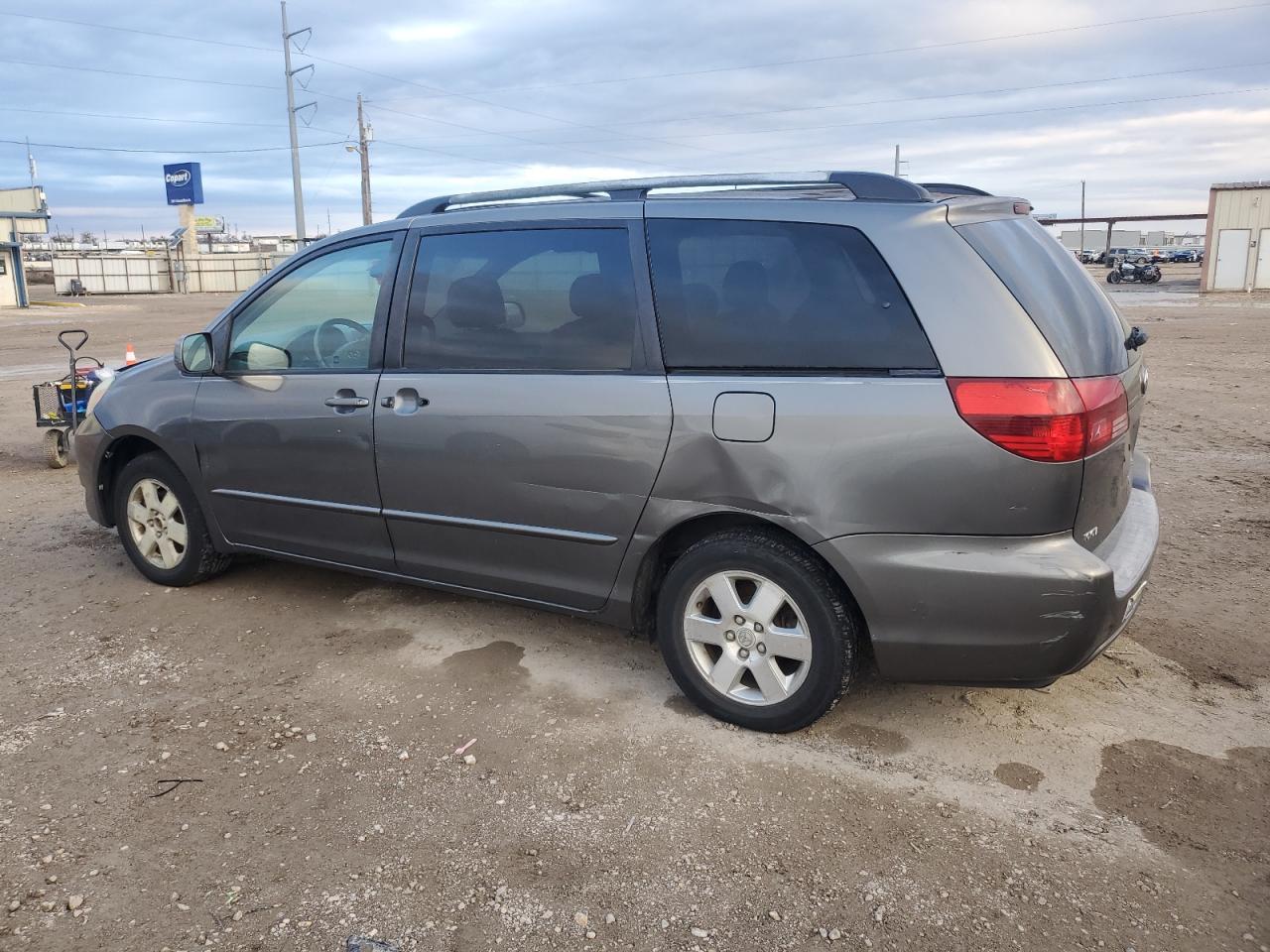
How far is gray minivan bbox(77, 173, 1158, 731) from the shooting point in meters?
3.02

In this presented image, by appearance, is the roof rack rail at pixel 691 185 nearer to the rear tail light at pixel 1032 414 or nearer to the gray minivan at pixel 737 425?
the gray minivan at pixel 737 425

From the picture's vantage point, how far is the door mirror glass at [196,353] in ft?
15.6

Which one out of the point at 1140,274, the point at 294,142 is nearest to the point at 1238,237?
the point at 1140,274

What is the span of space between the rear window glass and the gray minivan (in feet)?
0.05

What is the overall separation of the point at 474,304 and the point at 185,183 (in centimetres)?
6611

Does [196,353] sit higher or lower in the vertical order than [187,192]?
lower

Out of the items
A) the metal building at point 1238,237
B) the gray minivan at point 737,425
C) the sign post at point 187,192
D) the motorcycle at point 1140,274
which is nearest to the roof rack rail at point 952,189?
the gray minivan at point 737,425

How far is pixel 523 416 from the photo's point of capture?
147 inches

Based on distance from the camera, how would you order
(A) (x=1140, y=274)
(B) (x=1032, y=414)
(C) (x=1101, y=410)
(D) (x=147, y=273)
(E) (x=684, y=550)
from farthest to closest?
(D) (x=147, y=273) < (A) (x=1140, y=274) < (E) (x=684, y=550) < (C) (x=1101, y=410) < (B) (x=1032, y=414)

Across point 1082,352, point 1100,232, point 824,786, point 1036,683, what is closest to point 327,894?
point 824,786

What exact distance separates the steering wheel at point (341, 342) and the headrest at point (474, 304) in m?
0.44

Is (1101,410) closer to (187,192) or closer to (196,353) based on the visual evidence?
(196,353)

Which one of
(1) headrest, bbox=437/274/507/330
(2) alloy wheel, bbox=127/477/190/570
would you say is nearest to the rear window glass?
(1) headrest, bbox=437/274/507/330

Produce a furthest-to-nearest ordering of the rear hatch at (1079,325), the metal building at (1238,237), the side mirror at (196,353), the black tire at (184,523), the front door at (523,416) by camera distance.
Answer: the metal building at (1238,237), the black tire at (184,523), the side mirror at (196,353), the front door at (523,416), the rear hatch at (1079,325)
